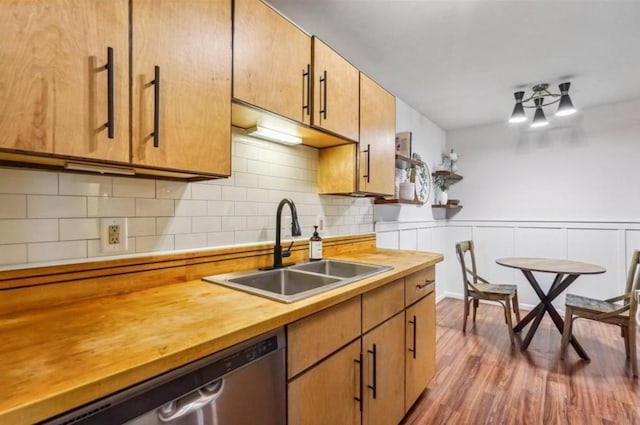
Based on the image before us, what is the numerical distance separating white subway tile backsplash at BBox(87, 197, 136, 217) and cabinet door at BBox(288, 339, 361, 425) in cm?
89

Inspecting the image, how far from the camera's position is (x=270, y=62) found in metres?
1.38

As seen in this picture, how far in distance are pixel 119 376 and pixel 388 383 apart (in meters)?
1.31

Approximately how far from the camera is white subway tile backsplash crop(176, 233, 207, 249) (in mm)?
1370

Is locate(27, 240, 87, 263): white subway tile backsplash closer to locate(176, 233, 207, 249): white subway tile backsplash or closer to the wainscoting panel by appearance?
locate(176, 233, 207, 249): white subway tile backsplash

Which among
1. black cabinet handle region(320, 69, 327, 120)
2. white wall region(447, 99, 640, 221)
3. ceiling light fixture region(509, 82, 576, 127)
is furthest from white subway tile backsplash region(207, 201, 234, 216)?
white wall region(447, 99, 640, 221)

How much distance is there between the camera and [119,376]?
61 centimetres

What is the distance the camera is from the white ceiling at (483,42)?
5.82 ft

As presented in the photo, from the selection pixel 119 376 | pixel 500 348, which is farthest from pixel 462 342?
pixel 119 376

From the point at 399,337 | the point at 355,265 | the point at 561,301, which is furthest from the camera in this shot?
the point at 561,301

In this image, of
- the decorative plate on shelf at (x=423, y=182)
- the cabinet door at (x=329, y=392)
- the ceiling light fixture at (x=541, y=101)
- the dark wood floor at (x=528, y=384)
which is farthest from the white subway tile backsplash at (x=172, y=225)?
the ceiling light fixture at (x=541, y=101)

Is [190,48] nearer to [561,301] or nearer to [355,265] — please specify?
[355,265]

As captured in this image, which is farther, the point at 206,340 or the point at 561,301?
the point at 561,301

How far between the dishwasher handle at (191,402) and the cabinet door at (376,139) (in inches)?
58.3

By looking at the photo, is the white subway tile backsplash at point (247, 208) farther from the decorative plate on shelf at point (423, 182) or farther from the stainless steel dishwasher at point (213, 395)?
the decorative plate on shelf at point (423, 182)
